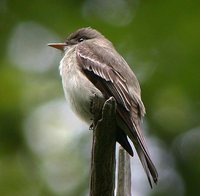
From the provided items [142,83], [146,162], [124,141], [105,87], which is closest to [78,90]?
[105,87]

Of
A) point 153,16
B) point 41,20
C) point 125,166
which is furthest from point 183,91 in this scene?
point 125,166

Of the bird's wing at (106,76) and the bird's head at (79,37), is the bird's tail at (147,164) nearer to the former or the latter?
the bird's wing at (106,76)

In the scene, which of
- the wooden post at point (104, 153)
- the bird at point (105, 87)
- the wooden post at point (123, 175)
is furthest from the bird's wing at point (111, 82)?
the wooden post at point (104, 153)

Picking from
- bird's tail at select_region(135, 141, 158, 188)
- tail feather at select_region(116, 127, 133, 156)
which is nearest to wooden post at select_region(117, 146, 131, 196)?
bird's tail at select_region(135, 141, 158, 188)

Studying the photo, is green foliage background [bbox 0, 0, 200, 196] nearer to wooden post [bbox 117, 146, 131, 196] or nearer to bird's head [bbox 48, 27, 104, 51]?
bird's head [bbox 48, 27, 104, 51]

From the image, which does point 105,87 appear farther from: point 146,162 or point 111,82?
point 146,162

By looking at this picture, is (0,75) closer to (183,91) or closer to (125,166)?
(183,91)
